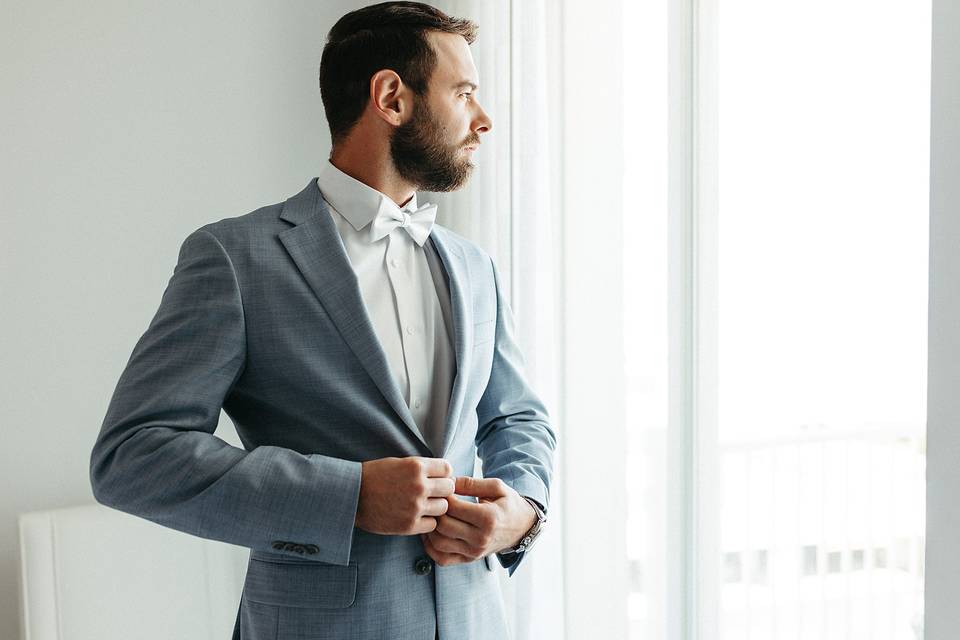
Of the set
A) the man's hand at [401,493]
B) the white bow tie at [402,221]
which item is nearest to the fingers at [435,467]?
the man's hand at [401,493]

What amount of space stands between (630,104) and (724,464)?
738 mm

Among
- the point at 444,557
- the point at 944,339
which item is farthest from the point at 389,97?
the point at 944,339

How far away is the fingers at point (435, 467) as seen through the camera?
41.3 inches

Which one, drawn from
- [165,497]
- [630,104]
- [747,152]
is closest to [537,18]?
[630,104]

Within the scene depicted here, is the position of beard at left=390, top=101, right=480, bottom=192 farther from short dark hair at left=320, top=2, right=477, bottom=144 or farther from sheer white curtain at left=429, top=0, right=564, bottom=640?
sheer white curtain at left=429, top=0, right=564, bottom=640

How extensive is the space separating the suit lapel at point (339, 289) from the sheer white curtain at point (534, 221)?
783 millimetres

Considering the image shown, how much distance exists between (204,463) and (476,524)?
0.35m

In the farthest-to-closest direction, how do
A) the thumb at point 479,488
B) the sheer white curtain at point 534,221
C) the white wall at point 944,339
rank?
the sheer white curtain at point 534,221, the thumb at point 479,488, the white wall at point 944,339

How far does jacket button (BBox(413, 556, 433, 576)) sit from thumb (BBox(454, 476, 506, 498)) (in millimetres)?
109

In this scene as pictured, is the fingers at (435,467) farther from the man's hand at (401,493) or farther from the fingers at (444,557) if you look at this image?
the fingers at (444,557)

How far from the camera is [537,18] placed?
193cm

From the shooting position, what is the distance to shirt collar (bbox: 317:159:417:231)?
1262mm

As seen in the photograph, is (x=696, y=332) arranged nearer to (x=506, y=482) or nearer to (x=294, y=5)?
(x=506, y=482)

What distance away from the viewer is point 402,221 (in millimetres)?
1292
